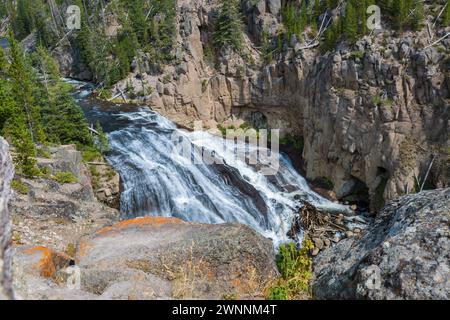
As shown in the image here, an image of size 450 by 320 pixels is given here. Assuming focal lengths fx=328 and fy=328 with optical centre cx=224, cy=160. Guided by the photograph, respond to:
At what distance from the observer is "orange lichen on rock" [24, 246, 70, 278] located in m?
7.73

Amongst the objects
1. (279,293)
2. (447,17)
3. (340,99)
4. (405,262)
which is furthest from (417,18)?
(279,293)

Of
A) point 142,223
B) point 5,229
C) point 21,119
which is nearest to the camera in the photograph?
point 5,229

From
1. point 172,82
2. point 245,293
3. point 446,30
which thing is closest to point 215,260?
point 245,293

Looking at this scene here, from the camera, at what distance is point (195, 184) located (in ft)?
84.6

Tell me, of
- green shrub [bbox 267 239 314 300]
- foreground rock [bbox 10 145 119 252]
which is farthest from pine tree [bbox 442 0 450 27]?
foreground rock [bbox 10 145 119 252]

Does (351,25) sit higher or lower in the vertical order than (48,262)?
higher

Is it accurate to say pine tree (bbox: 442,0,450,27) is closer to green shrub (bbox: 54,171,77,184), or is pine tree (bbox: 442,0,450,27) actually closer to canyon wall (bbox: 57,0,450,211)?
canyon wall (bbox: 57,0,450,211)

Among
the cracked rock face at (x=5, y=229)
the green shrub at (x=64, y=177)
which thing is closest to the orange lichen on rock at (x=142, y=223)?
the cracked rock face at (x=5, y=229)

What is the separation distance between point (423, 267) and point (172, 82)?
40743 millimetres

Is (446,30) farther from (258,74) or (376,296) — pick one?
(376,296)

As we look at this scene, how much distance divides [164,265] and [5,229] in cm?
432

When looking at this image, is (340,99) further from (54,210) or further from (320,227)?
(54,210)

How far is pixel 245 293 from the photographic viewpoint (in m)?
7.57

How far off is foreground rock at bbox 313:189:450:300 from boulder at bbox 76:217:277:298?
1.84m
